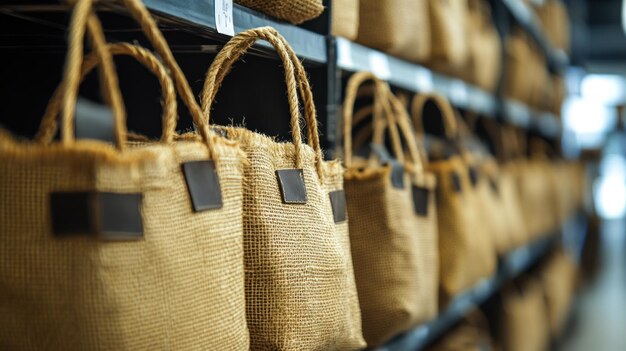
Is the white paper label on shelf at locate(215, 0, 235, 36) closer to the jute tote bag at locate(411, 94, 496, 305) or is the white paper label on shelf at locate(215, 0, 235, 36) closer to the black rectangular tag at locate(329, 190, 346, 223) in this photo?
the black rectangular tag at locate(329, 190, 346, 223)

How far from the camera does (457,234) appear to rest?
8.00 ft

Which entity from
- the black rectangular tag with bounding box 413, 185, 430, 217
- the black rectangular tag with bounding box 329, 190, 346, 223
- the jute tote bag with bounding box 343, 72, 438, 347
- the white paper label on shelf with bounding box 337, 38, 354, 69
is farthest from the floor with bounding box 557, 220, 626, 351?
the black rectangular tag with bounding box 329, 190, 346, 223

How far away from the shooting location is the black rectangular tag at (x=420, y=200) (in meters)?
2.10

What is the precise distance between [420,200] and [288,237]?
84 cm

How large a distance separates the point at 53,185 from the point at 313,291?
0.61 m

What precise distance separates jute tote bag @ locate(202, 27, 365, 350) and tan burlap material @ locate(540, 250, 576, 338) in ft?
12.5

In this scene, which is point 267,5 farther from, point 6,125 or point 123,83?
point 6,125

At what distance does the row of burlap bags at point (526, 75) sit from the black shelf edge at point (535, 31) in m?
0.05

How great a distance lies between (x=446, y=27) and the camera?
2.68m

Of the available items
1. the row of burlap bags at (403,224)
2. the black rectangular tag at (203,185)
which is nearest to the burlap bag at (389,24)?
the row of burlap bags at (403,224)

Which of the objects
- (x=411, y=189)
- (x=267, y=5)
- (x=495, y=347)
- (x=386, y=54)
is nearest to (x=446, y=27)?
(x=386, y=54)

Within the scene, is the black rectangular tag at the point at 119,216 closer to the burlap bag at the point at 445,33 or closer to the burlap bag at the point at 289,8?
the burlap bag at the point at 289,8

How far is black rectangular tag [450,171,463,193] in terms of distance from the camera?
250cm

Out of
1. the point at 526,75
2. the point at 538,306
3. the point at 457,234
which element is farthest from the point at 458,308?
the point at 526,75
